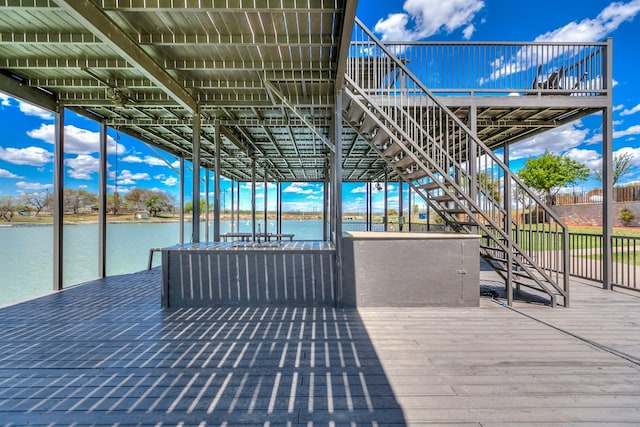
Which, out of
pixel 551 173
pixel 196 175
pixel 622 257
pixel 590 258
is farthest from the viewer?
pixel 551 173

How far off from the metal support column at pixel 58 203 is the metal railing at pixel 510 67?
552 cm

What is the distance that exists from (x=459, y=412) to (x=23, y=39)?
228 inches

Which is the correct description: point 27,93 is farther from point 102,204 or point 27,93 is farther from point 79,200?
point 79,200

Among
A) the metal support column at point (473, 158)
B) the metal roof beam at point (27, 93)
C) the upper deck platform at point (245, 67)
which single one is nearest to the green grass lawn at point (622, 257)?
the metal support column at point (473, 158)

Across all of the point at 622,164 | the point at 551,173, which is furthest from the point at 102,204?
the point at 622,164

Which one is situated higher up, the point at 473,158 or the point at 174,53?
the point at 174,53

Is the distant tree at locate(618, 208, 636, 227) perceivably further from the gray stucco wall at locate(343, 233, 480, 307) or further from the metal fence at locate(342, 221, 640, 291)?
the gray stucco wall at locate(343, 233, 480, 307)

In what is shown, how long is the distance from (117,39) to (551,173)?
28.9 metres

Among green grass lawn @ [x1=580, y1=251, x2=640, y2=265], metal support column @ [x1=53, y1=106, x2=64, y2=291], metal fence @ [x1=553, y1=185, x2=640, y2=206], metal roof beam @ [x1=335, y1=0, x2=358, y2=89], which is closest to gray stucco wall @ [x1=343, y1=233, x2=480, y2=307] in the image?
metal roof beam @ [x1=335, y1=0, x2=358, y2=89]

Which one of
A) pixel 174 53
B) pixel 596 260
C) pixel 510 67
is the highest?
pixel 510 67

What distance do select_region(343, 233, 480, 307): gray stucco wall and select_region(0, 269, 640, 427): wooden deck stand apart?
0.22 m

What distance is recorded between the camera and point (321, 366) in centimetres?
248

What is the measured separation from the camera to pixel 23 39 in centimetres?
355

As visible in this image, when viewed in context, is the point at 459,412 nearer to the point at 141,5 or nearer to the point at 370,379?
the point at 370,379
